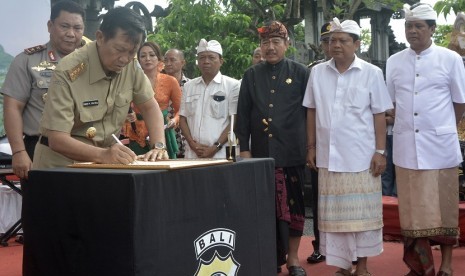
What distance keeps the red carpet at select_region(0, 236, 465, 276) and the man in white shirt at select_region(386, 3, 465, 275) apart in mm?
406

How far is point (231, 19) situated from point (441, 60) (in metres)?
11.9

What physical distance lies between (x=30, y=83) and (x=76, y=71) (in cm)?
99

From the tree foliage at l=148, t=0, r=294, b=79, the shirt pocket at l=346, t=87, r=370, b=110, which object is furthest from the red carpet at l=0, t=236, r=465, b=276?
the tree foliage at l=148, t=0, r=294, b=79

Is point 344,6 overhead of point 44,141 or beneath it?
overhead

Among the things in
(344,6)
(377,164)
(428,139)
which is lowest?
(377,164)

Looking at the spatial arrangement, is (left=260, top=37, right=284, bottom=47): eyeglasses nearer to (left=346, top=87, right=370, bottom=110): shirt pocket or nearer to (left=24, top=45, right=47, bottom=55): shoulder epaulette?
(left=346, top=87, right=370, bottom=110): shirt pocket

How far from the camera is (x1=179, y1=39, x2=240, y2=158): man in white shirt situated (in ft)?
19.3

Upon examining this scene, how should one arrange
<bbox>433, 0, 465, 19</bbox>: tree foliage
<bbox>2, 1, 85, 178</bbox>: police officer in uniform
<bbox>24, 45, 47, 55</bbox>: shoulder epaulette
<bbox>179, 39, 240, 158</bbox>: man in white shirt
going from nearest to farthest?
<bbox>2, 1, 85, 178</bbox>: police officer in uniform
<bbox>24, 45, 47, 55</bbox>: shoulder epaulette
<bbox>179, 39, 240, 158</bbox>: man in white shirt
<bbox>433, 0, 465, 19</bbox>: tree foliage

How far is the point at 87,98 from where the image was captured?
350cm

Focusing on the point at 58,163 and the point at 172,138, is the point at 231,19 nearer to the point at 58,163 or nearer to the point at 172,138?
the point at 172,138

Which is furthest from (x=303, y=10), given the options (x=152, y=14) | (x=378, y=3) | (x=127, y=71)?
(x=127, y=71)

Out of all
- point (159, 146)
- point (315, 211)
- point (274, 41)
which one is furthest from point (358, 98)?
point (159, 146)

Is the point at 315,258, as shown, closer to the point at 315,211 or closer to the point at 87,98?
the point at 315,211

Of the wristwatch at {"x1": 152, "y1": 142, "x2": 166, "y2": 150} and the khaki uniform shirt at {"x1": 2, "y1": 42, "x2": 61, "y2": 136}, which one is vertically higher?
the khaki uniform shirt at {"x1": 2, "y1": 42, "x2": 61, "y2": 136}
